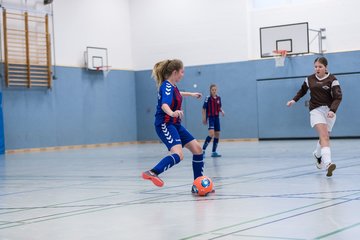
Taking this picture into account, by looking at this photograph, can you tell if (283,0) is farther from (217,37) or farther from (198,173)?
(198,173)

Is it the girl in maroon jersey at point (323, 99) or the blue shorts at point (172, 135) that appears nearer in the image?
the blue shorts at point (172, 135)

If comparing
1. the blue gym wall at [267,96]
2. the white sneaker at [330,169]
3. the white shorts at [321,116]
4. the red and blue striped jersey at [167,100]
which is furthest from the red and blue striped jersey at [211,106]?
the blue gym wall at [267,96]

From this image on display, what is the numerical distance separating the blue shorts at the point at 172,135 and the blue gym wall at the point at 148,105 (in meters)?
16.9

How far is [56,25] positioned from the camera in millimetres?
25031

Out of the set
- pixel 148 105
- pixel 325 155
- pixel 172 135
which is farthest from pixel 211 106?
pixel 148 105

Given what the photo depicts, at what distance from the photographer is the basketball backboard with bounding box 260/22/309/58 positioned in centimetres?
2330

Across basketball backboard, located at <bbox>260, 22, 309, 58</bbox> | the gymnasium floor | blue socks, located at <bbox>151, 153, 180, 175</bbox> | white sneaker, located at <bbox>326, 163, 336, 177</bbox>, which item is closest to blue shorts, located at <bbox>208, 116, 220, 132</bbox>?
the gymnasium floor

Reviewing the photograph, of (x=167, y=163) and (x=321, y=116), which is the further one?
(x=321, y=116)

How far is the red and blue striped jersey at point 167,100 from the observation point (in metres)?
7.24

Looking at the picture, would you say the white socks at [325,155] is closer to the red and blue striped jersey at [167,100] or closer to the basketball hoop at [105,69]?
the red and blue striped jersey at [167,100]

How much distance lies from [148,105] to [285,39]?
27.4 feet

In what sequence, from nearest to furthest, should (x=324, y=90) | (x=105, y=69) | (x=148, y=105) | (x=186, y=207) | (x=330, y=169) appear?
(x=186, y=207), (x=330, y=169), (x=324, y=90), (x=105, y=69), (x=148, y=105)

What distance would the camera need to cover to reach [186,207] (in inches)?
242

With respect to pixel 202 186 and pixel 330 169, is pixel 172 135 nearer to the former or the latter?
pixel 202 186
